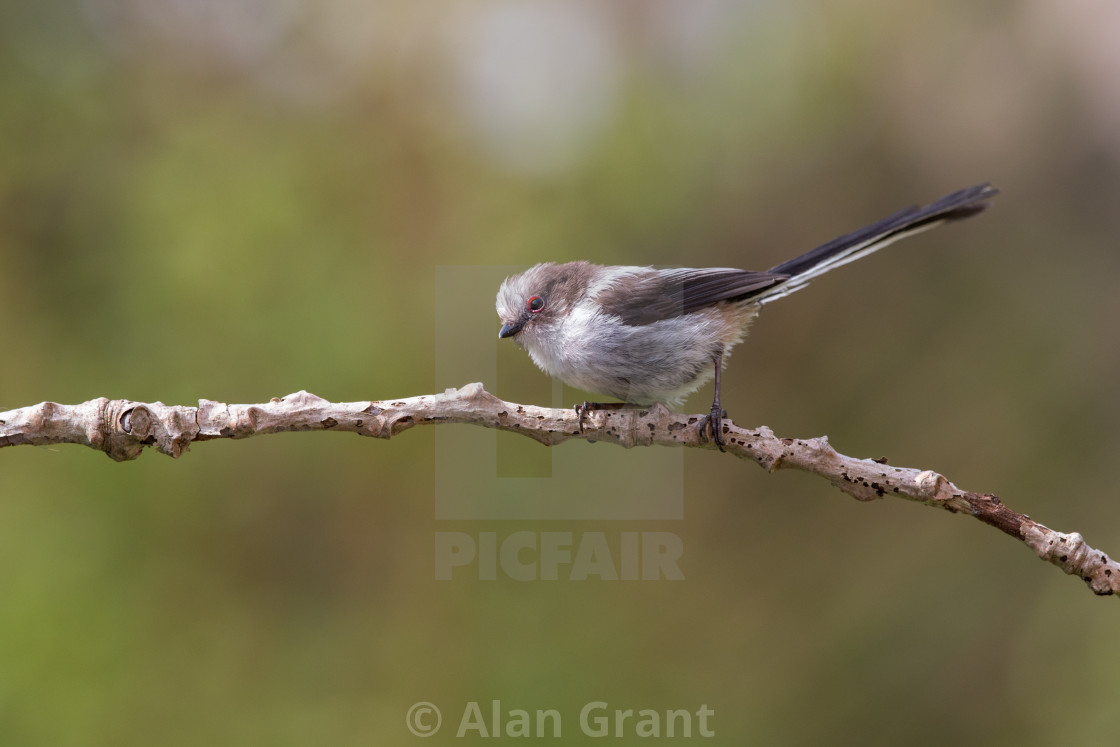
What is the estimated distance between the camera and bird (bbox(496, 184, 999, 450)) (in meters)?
2.21

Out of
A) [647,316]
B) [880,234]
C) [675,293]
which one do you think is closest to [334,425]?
[647,316]

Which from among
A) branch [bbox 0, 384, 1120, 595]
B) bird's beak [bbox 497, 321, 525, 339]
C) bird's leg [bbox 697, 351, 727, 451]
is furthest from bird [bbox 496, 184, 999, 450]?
branch [bbox 0, 384, 1120, 595]

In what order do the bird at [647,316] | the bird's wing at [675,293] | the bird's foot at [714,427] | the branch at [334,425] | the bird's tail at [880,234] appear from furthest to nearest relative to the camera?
the bird's wing at [675,293] < the bird at [647,316] < the bird's tail at [880,234] < the bird's foot at [714,427] < the branch at [334,425]

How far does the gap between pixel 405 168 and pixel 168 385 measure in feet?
4.75

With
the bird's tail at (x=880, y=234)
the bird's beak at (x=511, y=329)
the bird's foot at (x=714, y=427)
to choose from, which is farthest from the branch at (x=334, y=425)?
the bird's tail at (x=880, y=234)

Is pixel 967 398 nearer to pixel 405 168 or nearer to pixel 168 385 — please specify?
pixel 405 168

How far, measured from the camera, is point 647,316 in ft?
7.66

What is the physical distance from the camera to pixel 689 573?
3506mm

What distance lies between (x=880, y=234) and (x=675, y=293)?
0.60 m

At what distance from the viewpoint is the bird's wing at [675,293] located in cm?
232

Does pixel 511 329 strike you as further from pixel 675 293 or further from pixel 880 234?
pixel 880 234

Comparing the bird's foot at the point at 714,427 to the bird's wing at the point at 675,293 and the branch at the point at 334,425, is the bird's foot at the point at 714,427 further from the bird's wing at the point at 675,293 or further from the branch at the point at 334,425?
the bird's wing at the point at 675,293

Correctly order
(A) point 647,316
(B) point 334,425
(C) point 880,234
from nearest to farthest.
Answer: (B) point 334,425 < (C) point 880,234 < (A) point 647,316

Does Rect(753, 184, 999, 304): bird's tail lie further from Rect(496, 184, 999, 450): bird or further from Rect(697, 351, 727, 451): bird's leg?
Rect(697, 351, 727, 451): bird's leg
